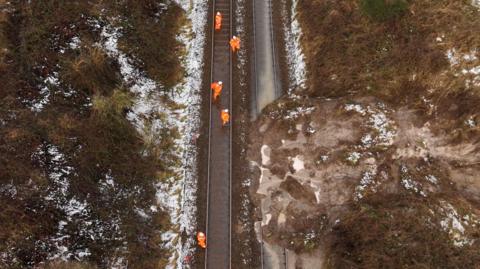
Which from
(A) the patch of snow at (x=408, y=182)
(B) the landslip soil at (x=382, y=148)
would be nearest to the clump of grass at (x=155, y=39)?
(B) the landslip soil at (x=382, y=148)

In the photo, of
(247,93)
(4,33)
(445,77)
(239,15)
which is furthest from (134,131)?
(445,77)

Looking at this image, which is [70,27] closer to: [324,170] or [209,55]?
[209,55]

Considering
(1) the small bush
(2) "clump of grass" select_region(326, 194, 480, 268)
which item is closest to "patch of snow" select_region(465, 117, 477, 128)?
(2) "clump of grass" select_region(326, 194, 480, 268)

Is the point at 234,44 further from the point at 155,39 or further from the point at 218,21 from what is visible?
the point at 155,39

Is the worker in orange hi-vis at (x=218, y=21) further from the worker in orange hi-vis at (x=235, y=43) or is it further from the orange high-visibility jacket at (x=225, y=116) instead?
the orange high-visibility jacket at (x=225, y=116)

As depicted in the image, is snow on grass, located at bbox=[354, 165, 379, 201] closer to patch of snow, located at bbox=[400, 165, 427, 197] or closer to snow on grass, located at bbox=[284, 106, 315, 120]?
patch of snow, located at bbox=[400, 165, 427, 197]
